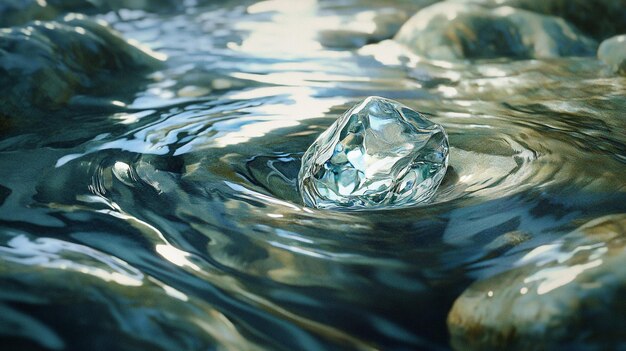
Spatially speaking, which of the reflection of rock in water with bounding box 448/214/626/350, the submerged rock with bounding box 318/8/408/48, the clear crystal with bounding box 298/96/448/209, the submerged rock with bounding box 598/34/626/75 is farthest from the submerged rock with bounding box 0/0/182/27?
the reflection of rock in water with bounding box 448/214/626/350

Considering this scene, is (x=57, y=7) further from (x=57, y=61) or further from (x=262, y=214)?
(x=262, y=214)

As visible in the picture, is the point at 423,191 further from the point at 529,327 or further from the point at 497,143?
the point at 529,327

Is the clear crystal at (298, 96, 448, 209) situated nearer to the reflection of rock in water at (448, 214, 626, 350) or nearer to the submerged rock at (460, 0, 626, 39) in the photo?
the reflection of rock in water at (448, 214, 626, 350)

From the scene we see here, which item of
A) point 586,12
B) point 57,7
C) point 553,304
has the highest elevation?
point 57,7

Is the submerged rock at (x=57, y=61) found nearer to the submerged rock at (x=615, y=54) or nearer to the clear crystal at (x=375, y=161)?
the clear crystal at (x=375, y=161)

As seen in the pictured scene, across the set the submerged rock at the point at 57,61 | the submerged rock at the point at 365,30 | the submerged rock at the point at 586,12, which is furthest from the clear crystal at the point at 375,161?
the submerged rock at the point at 586,12

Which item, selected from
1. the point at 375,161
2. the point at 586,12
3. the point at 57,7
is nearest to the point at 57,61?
the point at 375,161
